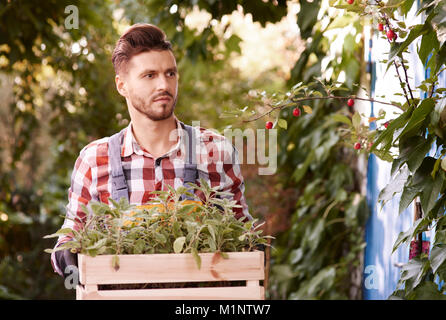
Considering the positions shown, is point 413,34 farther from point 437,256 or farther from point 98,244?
point 98,244

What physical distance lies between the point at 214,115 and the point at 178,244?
4.72 m

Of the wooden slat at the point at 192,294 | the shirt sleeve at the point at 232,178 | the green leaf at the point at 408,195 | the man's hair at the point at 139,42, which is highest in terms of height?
the man's hair at the point at 139,42

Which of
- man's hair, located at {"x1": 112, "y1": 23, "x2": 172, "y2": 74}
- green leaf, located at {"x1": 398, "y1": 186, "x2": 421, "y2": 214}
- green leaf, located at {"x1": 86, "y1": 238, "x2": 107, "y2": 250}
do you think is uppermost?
man's hair, located at {"x1": 112, "y1": 23, "x2": 172, "y2": 74}

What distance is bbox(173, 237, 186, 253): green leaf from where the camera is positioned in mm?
1201

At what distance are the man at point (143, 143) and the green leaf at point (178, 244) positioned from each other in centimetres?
50

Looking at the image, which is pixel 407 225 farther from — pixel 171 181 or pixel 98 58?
pixel 98 58

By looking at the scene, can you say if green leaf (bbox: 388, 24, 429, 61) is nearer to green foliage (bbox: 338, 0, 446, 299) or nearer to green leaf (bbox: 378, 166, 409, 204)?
green foliage (bbox: 338, 0, 446, 299)

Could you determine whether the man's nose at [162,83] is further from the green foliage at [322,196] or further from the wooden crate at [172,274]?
the green foliage at [322,196]

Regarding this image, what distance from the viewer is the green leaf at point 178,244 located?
1.20 meters

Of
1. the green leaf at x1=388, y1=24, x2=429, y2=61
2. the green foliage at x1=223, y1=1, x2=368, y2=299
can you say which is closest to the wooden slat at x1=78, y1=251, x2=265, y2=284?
the green leaf at x1=388, y1=24, x2=429, y2=61

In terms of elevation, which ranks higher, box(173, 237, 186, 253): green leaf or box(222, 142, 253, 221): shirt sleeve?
box(222, 142, 253, 221): shirt sleeve

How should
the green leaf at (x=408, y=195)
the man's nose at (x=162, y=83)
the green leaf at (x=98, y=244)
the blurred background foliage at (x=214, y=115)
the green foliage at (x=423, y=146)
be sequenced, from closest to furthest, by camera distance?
the green leaf at (x=98, y=244) < the green foliage at (x=423, y=146) < the green leaf at (x=408, y=195) < the man's nose at (x=162, y=83) < the blurred background foliage at (x=214, y=115)

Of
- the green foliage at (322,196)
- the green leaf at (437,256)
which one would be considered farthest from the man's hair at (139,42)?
the green foliage at (322,196)
